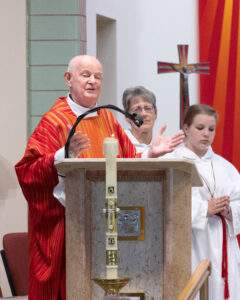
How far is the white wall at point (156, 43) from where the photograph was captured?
11.0 meters

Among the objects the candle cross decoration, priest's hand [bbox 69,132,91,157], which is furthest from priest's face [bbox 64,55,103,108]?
the candle cross decoration

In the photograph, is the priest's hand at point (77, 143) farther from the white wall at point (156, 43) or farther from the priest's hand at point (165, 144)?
the white wall at point (156, 43)

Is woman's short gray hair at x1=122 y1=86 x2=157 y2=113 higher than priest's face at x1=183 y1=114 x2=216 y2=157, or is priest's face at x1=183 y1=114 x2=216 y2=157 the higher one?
woman's short gray hair at x1=122 y1=86 x2=157 y2=113

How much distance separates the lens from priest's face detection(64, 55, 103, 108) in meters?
5.57

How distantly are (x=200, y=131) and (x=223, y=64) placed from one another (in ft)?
15.0

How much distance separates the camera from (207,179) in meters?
7.62

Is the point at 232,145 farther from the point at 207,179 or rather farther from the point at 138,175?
the point at 138,175

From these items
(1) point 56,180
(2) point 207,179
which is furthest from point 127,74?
(1) point 56,180

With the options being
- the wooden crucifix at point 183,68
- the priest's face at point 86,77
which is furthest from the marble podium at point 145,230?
the wooden crucifix at point 183,68

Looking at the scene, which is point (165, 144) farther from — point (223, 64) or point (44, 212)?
point (223, 64)

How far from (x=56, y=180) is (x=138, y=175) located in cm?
61

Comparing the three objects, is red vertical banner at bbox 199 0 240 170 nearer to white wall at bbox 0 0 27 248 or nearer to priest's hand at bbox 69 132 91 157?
white wall at bbox 0 0 27 248

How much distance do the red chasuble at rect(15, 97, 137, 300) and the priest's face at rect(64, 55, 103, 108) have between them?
6.9 inches

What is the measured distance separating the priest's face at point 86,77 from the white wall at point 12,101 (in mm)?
3547
